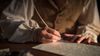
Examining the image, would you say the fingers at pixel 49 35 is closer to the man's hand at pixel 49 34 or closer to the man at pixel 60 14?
the man's hand at pixel 49 34

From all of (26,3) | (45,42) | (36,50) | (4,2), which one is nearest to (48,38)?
(45,42)

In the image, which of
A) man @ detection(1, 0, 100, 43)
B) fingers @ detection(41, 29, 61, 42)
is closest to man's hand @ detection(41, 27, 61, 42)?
fingers @ detection(41, 29, 61, 42)

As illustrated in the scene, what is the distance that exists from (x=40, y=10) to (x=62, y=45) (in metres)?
0.47

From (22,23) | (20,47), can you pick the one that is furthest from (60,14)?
(20,47)

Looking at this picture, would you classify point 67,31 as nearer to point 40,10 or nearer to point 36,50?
point 40,10

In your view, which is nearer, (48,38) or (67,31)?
(48,38)

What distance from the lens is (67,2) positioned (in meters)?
1.23

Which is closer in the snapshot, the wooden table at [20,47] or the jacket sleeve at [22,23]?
the wooden table at [20,47]

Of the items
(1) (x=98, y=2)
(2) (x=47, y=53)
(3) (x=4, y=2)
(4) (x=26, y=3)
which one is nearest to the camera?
(2) (x=47, y=53)

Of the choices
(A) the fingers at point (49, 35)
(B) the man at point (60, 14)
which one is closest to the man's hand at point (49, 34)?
(A) the fingers at point (49, 35)

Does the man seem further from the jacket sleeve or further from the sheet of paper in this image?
the sheet of paper

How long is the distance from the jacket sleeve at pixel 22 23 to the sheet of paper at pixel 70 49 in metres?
0.12

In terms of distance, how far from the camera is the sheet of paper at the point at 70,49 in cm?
75

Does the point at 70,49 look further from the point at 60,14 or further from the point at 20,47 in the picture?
the point at 60,14
